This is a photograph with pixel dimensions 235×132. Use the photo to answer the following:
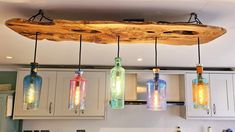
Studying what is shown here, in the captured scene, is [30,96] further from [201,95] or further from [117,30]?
[201,95]

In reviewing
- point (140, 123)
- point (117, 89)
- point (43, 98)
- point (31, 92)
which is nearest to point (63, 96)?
point (43, 98)

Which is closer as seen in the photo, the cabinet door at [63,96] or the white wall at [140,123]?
the cabinet door at [63,96]

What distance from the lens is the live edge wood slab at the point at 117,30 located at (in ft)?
4.98

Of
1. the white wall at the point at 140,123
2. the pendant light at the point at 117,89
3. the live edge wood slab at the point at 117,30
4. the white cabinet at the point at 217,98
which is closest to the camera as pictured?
the live edge wood slab at the point at 117,30

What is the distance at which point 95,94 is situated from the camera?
381cm

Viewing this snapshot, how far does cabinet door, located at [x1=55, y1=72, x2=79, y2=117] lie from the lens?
3.71 m

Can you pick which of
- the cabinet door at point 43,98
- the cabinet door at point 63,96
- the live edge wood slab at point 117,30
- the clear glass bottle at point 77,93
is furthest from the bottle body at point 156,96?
the cabinet door at point 43,98

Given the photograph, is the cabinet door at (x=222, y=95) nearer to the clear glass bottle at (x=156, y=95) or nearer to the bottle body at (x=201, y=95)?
the bottle body at (x=201, y=95)

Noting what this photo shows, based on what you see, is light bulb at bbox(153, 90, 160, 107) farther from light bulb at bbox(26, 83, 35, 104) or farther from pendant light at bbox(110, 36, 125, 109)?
light bulb at bbox(26, 83, 35, 104)

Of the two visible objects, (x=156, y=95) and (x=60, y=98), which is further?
(x=60, y=98)

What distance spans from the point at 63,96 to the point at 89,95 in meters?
0.41

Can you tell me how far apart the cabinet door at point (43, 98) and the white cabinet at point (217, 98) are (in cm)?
216

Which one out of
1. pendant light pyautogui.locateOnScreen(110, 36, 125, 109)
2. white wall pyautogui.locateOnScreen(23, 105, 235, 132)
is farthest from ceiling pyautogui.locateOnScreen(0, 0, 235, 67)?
white wall pyautogui.locateOnScreen(23, 105, 235, 132)

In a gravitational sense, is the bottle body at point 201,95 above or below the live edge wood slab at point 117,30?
below
